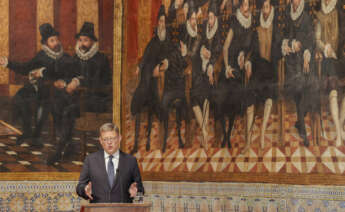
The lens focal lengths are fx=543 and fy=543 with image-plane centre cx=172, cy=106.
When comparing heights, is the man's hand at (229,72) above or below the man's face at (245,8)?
below

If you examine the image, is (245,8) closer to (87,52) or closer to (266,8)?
(266,8)

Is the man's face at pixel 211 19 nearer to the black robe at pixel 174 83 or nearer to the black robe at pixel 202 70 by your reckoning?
the black robe at pixel 202 70

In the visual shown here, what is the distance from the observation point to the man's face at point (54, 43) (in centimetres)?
1203

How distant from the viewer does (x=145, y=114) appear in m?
12.0

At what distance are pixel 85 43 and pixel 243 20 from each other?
387cm

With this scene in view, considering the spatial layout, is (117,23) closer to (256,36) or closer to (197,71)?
(197,71)

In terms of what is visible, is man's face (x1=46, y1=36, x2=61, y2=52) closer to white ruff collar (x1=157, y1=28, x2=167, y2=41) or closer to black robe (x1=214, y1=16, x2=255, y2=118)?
white ruff collar (x1=157, y1=28, x2=167, y2=41)

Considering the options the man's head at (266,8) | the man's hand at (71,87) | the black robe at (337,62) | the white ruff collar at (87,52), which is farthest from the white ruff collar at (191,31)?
the black robe at (337,62)

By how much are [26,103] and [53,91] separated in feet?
2.11

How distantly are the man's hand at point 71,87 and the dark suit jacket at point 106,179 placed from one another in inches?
245

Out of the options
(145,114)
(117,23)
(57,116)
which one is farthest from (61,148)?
(117,23)

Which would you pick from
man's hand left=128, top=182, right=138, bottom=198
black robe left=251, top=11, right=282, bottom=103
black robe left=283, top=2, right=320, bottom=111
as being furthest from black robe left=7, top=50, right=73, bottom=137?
man's hand left=128, top=182, right=138, bottom=198

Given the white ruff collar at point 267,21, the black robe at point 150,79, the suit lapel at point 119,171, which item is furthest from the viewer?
the black robe at point 150,79

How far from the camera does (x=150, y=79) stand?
39.4 ft
